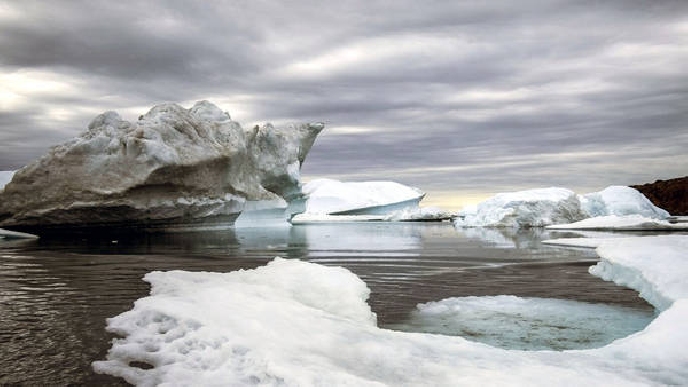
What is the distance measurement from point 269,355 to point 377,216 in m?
59.4

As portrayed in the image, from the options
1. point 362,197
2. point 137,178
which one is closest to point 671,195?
point 362,197

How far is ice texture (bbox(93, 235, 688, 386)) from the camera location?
3443mm

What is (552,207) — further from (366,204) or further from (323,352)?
(323,352)

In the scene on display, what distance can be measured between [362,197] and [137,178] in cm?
4543

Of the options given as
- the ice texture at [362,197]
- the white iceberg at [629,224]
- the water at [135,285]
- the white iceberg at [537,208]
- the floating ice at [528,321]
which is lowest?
the floating ice at [528,321]

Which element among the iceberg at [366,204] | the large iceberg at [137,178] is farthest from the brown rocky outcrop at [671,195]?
the large iceberg at [137,178]

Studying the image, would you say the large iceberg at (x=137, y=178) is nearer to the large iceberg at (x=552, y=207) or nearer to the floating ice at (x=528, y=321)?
the large iceberg at (x=552, y=207)

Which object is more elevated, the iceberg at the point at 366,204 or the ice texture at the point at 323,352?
the iceberg at the point at 366,204

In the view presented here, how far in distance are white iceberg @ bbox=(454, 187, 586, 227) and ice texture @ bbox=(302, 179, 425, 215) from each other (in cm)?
2789

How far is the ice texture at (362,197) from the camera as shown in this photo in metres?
64.5

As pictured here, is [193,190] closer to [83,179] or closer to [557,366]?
[83,179]

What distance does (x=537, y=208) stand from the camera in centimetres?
3459

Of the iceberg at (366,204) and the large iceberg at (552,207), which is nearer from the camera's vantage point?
the large iceberg at (552,207)

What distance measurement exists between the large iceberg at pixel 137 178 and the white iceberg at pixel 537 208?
17.0 metres
